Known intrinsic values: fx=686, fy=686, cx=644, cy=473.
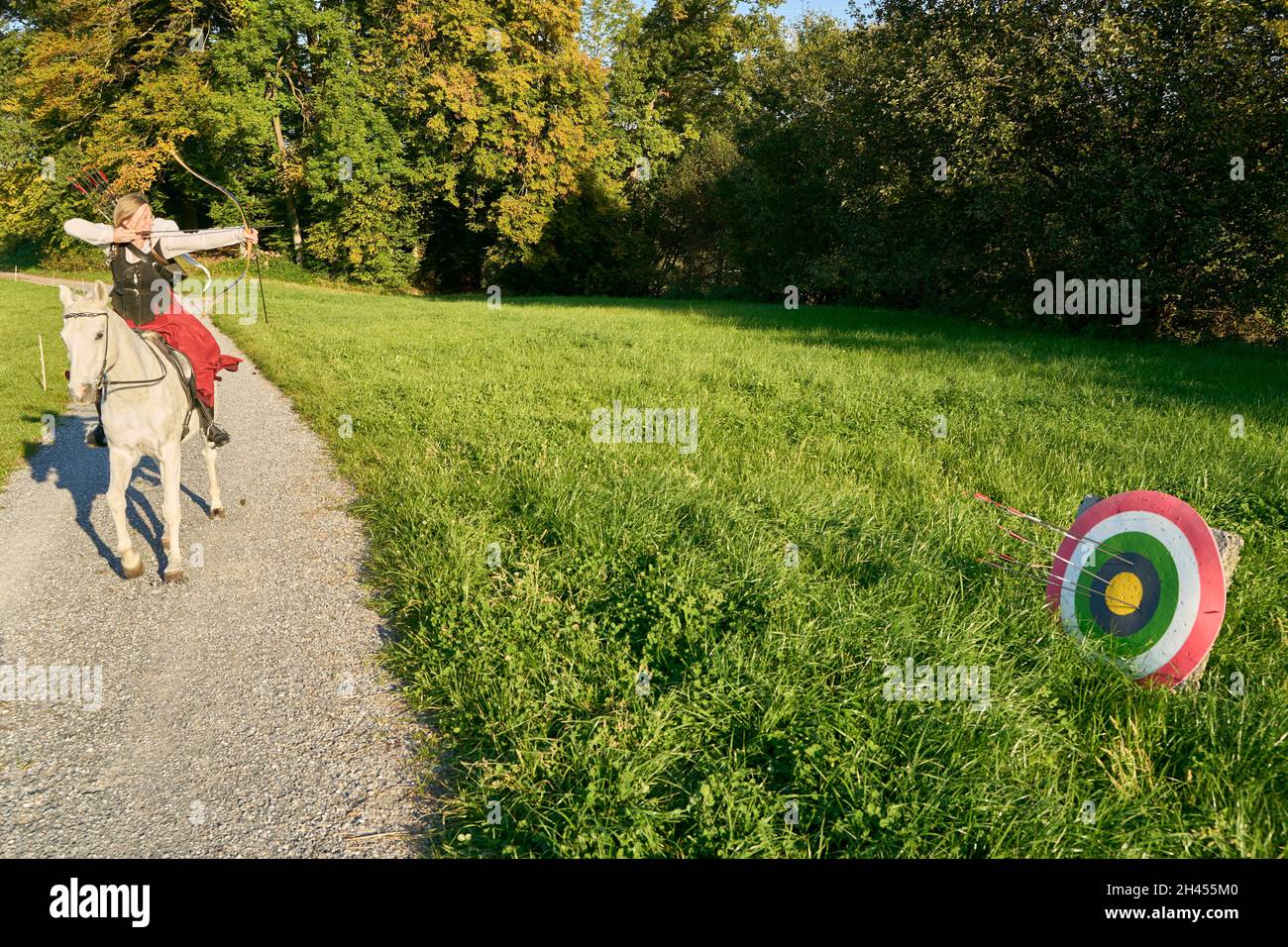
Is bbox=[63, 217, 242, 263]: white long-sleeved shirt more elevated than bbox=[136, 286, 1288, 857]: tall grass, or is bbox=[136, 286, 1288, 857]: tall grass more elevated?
bbox=[63, 217, 242, 263]: white long-sleeved shirt

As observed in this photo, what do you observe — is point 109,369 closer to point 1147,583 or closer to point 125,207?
point 125,207

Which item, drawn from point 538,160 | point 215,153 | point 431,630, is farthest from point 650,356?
point 215,153

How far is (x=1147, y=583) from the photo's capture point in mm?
3740

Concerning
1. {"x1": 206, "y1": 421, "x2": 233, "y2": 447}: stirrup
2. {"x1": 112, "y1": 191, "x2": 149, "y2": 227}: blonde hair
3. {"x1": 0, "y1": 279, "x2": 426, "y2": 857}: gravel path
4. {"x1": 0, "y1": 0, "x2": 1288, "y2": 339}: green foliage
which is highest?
{"x1": 0, "y1": 0, "x2": 1288, "y2": 339}: green foliage

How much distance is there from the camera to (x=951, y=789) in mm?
2781

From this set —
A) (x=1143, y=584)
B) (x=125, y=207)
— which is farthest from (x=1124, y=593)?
(x=125, y=207)

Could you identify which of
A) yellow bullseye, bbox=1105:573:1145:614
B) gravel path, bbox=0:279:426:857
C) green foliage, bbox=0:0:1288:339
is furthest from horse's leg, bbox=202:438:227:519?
green foliage, bbox=0:0:1288:339

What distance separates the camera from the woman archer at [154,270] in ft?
20.1

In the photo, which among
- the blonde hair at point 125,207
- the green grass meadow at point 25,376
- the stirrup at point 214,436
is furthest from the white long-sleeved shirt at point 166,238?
the green grass meadow at point 25,376

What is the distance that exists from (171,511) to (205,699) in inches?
88.0

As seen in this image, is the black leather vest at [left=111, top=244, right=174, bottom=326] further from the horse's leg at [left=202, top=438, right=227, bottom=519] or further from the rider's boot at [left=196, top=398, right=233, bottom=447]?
the horse's leg at [left=202, top=438, right=227, bottom=519]

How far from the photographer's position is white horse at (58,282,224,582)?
472 cm
